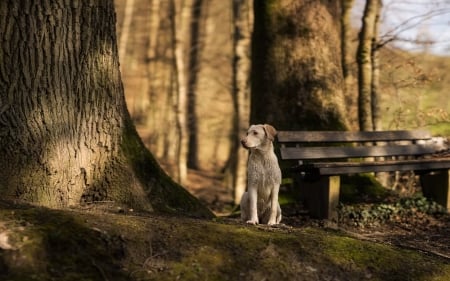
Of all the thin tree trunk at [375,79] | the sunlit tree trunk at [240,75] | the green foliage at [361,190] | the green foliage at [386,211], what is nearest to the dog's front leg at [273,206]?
the green foliage at [386,211]

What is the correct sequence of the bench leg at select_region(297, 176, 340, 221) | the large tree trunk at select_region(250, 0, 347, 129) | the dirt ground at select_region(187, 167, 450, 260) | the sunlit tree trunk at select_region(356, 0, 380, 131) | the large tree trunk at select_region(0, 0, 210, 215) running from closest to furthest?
1. the large tree trunk at select_region(0, 0, 210, 215)
2. the dirt ground at select_region(187, 167, 450, 260)
3. the bench leg at select_region(297, 176, 340, 221)
4. the large tree trunk at select_region(250, 0, 347, 129)
5. the sunlit tree trunk at select_region(356, 0, 380, 131)

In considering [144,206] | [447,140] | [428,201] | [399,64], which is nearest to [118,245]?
[144,206]

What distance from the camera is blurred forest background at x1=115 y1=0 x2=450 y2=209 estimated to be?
9.48 metres

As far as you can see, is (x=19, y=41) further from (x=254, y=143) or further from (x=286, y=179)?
(x=286, y=179)

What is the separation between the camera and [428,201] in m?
8.68

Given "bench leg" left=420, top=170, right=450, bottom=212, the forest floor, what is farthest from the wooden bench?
the forest floor

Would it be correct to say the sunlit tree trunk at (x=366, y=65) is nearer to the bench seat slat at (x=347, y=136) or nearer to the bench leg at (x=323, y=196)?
the bench seat slat at (x=347, y=136)

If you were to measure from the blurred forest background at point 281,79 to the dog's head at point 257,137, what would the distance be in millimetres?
3375

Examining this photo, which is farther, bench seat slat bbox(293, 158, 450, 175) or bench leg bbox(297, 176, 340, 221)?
bench leg bbox(297, 176, 340, 221)

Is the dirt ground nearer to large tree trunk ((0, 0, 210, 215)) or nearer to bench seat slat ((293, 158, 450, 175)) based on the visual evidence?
bench seat slat ((293, 158, 450, 175))

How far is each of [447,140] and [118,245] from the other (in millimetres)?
6923

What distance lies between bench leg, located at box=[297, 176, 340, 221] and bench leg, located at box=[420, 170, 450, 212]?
1.97 metres

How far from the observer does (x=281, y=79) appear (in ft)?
31.2

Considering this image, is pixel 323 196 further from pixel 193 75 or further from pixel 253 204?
pixel 193 75
